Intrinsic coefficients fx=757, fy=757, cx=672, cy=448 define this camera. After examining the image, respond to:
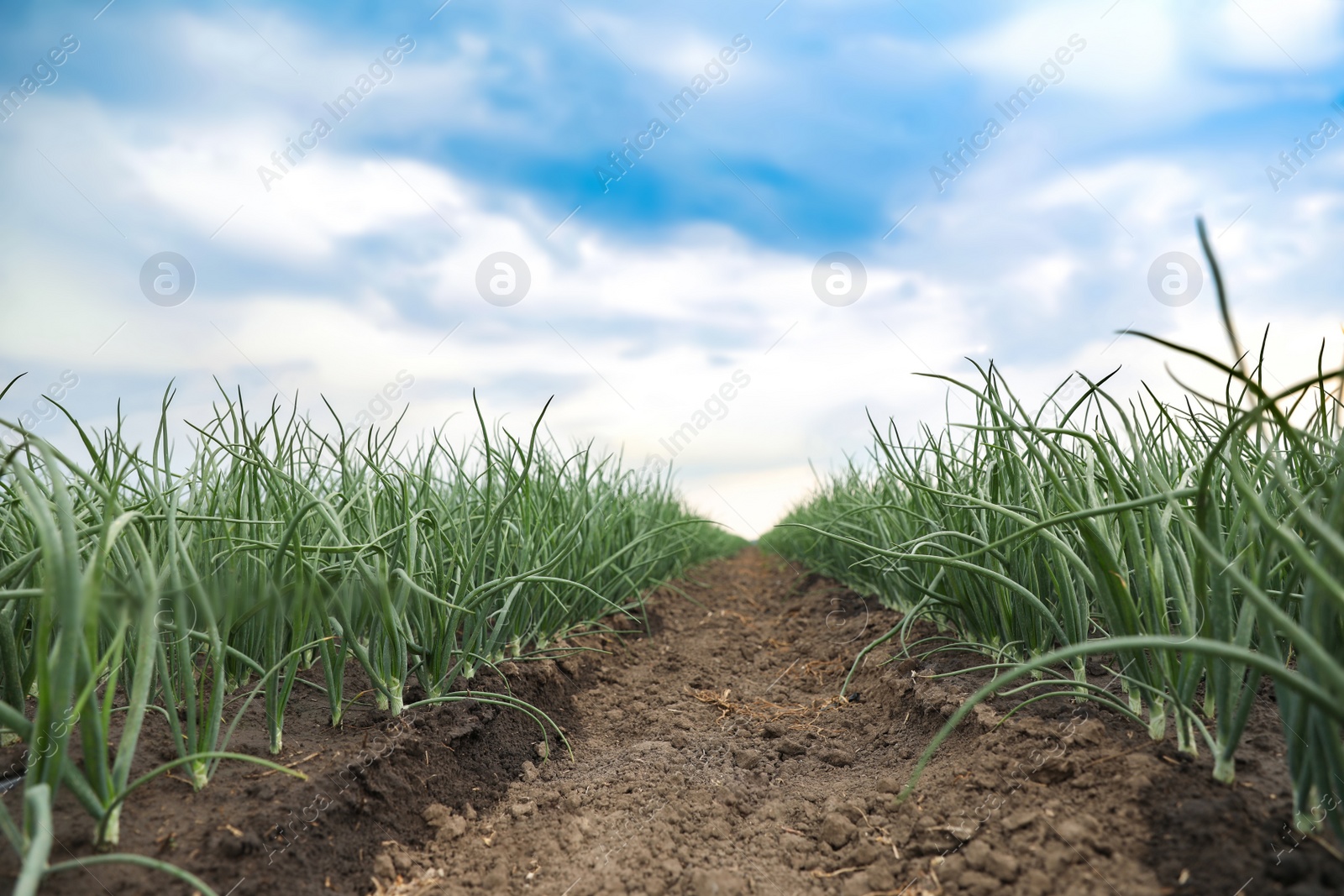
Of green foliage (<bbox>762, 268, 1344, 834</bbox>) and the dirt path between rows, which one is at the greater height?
green foliage (<bbox>762, 268, 1344, 834</bbox>)

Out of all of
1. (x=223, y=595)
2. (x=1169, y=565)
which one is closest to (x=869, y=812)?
(x=1169, y=565)

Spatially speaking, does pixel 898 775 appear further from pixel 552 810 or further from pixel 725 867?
pixel 552 810

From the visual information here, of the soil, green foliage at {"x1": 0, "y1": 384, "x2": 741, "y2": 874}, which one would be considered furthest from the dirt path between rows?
green foliage at {"x1": 0, "y1": 384, "x2": 741, "y2": 874}

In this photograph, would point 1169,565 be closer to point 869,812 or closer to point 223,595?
point 869,812

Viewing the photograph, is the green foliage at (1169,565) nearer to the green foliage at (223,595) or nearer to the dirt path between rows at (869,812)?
the dirt path between rows at (869,812)

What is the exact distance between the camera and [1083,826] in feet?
3.89

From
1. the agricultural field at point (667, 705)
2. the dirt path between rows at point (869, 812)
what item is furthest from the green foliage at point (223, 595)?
the dirt path between rows at point (869, 812)

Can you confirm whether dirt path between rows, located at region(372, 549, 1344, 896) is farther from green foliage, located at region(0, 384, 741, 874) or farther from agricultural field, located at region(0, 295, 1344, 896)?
green foliage, located at region(0, 384, 741, 874)

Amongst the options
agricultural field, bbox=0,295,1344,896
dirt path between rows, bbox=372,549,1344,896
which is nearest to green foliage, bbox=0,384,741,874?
agricultural field, bbox=0,295,1344,896

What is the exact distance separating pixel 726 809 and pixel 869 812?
30 cm

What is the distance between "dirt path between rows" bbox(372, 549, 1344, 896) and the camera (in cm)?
109

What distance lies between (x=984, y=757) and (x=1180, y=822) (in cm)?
43

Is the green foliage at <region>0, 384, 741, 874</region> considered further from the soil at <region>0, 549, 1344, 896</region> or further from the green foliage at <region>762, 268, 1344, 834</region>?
the green foliage at <region>762, 268, 1344, 834</region>

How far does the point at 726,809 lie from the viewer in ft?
5.33
